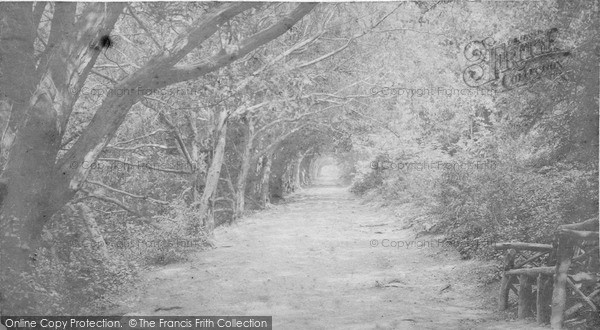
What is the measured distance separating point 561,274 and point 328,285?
14.3ft

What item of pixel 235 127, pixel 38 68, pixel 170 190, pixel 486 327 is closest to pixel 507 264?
pixel 486 327

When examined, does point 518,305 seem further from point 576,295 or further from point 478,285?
point 478,285

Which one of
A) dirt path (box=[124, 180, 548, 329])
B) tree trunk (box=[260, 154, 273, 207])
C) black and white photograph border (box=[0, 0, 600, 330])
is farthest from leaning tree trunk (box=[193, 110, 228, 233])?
tree trunk (box=[260, 154, 273, 207])

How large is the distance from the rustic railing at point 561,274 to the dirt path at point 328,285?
38 cm

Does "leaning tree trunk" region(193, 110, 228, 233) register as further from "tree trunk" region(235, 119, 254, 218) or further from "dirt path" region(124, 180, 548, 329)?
"tree trunk" region(235, 119, 254, 218)

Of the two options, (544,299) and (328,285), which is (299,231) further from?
(544,299)

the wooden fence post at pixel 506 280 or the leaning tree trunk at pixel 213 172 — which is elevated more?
the leaning tree trunk at pixel 213 172

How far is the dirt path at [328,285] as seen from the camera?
743cm

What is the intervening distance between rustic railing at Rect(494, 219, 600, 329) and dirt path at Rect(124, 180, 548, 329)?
0.38 metres

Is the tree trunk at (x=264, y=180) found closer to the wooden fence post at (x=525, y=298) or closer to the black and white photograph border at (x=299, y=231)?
the black and white photograph border at (x=299, y=231)

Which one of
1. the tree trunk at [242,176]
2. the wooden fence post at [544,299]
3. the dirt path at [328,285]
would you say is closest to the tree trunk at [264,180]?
the tree trunk at [242,176]

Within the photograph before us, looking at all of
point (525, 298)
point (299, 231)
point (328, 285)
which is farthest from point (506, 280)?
point (299, 231)

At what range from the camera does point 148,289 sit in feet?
29.7

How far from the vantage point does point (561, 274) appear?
20.0 feet
